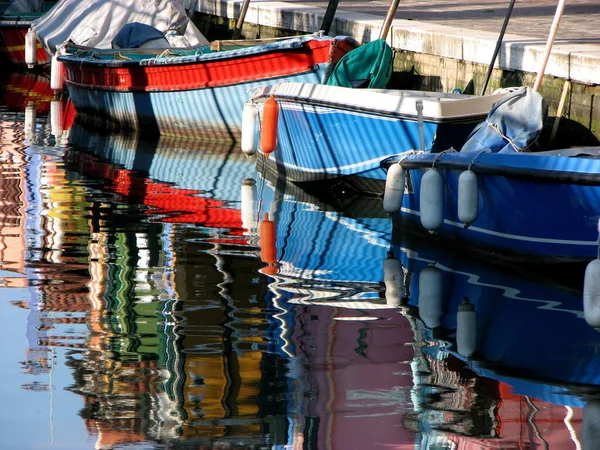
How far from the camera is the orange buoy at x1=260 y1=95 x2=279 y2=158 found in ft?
37.9

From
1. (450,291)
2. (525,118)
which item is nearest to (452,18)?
(525,118)

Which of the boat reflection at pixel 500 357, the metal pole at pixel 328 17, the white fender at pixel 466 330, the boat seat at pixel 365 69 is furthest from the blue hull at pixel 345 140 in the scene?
the white fender at pixel 466 330

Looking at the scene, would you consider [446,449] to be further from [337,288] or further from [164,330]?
[337,288]

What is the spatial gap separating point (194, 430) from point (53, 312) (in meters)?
2.11

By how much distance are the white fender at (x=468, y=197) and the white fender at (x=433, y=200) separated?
11.5 inches

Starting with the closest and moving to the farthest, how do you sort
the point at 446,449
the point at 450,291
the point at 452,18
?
the point at 446,449 < the point at 450,291 < the point at 452,18

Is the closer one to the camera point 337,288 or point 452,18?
point 337,288

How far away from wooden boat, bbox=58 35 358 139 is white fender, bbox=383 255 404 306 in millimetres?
4876

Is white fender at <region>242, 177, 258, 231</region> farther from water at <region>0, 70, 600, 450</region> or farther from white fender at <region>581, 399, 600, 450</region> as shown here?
white fender at <region>581, 399, 600, 450</region>

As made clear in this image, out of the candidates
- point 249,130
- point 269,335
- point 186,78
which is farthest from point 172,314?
point 186,78

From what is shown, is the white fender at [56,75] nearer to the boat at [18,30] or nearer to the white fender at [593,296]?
the boat at [18,30]

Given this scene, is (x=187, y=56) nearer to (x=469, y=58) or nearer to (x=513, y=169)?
(x=469, y=58)

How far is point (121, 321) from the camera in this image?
260 inches

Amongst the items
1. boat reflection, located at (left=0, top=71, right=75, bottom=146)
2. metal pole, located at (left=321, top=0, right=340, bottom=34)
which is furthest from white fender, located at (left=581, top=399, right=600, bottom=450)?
boat reflection, located at (left=0, top=71, right=75, bottom=146)
